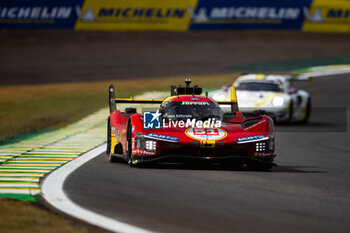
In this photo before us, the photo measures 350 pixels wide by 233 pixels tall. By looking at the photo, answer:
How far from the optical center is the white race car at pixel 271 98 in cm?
2034

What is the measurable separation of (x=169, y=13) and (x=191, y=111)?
104 feet

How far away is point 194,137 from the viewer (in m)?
10.6

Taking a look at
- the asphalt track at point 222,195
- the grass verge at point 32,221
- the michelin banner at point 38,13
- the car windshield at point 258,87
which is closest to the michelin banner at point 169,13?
the michelin banner at point 38,13


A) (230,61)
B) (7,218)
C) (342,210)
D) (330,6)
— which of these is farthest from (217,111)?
(230,61)

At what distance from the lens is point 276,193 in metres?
8.52

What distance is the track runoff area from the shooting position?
23.3 ft

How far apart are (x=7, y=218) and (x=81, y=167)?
4.21m

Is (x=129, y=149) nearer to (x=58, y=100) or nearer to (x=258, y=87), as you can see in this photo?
(x=258, y=87)

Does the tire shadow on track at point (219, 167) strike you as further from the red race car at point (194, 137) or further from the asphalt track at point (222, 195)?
the red race car at point (194, 137)

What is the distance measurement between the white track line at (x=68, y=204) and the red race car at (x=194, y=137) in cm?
93

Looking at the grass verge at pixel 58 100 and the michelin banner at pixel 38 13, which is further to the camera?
the michelin banner at pixel 38 13

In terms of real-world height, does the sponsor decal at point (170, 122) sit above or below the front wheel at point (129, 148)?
above

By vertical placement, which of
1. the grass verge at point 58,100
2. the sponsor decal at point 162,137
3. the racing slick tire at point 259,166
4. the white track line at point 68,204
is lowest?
the grass verge at point 58,100

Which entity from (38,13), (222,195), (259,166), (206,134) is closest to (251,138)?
(259,166)
